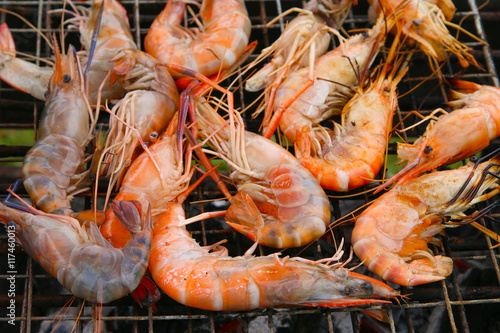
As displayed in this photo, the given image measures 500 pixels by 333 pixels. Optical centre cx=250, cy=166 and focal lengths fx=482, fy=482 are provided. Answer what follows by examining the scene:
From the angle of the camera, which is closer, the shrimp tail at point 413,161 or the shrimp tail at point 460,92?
the shrimp tail at point 413,161

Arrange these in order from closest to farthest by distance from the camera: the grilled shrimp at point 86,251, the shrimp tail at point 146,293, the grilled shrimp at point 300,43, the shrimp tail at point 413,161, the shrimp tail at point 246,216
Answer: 1. the grilled shrimp at point 86,251
2. the shrimp tail at point 146,293
3. the shrimp tail at point 246,216
4. the shrimp tail at point 413,161
5. the grilled shrimp at point 300,43

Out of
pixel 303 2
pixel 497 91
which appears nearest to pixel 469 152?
pixel 497 91

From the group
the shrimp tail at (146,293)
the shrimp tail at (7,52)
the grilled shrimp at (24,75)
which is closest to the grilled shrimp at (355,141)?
the shrimp tail at (146,293)

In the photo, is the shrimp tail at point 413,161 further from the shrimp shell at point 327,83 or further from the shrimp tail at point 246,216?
the shrimp tail at point 246,216

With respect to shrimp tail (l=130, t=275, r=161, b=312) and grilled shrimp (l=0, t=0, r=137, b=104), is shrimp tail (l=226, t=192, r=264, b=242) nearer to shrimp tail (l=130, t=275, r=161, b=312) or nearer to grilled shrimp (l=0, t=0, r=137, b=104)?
A: shrimp tail (l=130, t=275, r=161, b=312)

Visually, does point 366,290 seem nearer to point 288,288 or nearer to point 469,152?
point 288,288

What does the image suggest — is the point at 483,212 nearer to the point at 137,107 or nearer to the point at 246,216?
the point at 246,216
